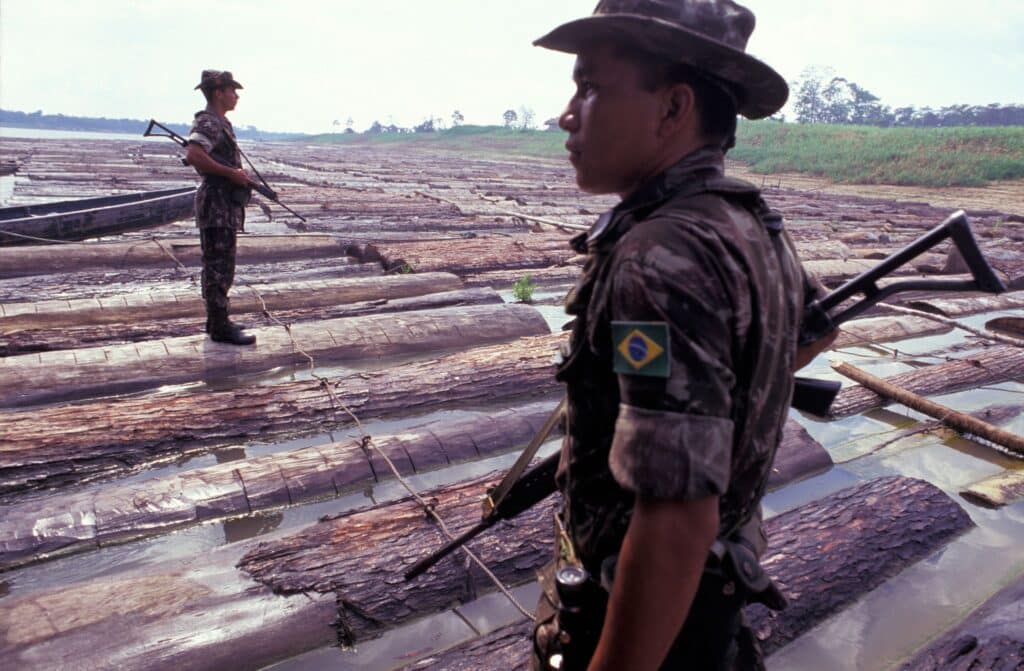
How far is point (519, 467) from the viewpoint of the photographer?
1909mm

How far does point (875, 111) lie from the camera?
255 feet

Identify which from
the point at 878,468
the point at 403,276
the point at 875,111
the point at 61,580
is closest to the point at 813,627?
the point at 878,468

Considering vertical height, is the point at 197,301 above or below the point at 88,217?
below

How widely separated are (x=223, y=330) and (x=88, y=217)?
7.35 metres

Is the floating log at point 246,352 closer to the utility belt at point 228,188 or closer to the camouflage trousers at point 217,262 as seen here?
the camouflage trousers at point 217,262

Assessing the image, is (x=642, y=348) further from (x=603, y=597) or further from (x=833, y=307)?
(x=833, y=307)

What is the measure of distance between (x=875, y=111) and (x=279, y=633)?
9048cm


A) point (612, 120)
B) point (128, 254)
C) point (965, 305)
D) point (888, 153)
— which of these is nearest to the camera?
point (612, 120)

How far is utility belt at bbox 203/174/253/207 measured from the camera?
232 inches

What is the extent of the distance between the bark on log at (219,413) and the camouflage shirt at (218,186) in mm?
1652

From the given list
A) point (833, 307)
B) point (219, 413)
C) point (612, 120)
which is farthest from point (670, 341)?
point (219, 413)

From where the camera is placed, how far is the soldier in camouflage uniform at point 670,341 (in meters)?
1.04

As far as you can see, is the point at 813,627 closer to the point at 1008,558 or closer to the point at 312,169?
the point at 1008,558

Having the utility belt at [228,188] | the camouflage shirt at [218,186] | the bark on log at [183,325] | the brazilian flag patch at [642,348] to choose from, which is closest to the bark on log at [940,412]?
the bark on log at [183,325]
